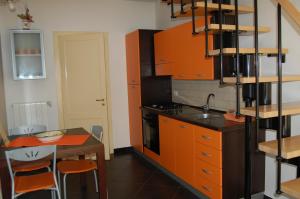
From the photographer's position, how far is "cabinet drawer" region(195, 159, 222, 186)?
278cm

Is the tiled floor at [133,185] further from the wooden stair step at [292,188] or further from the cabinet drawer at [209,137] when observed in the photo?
the wooden stair step at [292,188]

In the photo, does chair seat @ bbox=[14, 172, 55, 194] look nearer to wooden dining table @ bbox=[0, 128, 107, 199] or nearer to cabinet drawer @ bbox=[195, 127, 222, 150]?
wooden dining table @ bbox=[0, 128, 107, 199]

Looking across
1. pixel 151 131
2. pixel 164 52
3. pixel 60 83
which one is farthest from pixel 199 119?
pixel 60 83

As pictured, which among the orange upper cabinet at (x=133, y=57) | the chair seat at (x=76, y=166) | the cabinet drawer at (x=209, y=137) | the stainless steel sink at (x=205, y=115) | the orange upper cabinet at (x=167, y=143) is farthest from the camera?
the orange upper cabinet at (x=133, y=57)

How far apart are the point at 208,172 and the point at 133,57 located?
98.0 inches

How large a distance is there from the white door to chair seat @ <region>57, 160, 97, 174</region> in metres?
1.54

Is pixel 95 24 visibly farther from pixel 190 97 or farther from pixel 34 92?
pixel 190 97

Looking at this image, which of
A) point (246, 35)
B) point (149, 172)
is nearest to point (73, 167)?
point (149, 172)

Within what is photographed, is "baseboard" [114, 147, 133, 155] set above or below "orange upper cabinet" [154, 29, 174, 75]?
below

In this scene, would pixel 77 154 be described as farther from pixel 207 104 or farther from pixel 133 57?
pixel 133 57

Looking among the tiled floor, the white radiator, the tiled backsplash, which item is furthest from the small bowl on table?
the tiled backsplash

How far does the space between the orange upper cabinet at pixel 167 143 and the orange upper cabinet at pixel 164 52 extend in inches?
30.5

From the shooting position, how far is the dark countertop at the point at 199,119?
9.13 ft

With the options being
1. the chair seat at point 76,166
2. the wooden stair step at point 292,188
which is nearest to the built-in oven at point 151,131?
the chair seat at point 76,166
